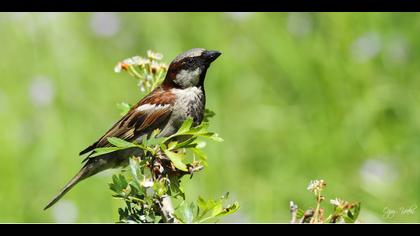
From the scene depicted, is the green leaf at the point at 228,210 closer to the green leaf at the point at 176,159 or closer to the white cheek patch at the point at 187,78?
the green leaf at the point at 176,159

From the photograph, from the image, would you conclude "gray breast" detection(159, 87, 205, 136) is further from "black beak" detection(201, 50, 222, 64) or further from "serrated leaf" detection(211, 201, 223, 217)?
"serrated leaf" detection(211, 201, 223, 217)

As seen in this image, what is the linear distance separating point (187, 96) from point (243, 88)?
1.88 metres

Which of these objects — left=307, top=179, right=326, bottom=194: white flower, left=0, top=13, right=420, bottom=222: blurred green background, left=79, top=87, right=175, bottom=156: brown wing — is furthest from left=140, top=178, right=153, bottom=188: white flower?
left=0, top=13, right=420, bottom=222: blurred green background

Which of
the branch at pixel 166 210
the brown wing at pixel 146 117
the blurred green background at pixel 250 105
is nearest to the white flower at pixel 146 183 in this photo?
the branch at pixel 166 210

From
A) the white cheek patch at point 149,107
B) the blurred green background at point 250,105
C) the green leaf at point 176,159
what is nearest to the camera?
the green leaf at point 176,159

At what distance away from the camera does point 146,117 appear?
3.09 m

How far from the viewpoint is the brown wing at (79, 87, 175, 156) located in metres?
3.05

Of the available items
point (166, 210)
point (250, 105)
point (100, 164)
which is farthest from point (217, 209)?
point (250, 105)

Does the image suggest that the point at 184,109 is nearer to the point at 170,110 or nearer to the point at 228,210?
the point at 170,110

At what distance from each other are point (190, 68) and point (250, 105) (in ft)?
5.92

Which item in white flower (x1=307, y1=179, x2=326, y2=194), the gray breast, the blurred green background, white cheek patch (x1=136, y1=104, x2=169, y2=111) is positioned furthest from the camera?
the blurred green background

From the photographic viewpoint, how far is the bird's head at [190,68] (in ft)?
10.3
